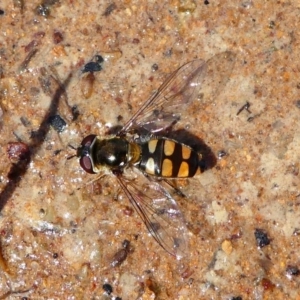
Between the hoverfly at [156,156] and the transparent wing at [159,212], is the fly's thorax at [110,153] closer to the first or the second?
the hoverfly at [156,156]

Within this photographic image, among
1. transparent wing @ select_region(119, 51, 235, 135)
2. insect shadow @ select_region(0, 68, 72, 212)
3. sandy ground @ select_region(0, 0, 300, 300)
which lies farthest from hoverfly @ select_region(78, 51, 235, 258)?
insect shadow @ select_region(0, 68, 72, 212)

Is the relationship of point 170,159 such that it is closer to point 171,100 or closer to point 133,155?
point 133,155

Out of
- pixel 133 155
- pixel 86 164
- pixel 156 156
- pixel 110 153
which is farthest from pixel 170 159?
pixel 86 164

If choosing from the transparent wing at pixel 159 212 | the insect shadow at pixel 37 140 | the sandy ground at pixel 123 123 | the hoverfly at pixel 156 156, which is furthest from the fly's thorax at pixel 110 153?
the insect shadow at pixel 37 140

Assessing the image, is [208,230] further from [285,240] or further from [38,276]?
[38,276]

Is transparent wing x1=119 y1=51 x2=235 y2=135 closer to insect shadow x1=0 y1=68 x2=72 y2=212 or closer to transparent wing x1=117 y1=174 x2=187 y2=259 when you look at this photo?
transparent wing x1=117 y1=174 x2=187 y2=259

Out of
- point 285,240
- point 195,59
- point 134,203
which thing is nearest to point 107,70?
point 195,59

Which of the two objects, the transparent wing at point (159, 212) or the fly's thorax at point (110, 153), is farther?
the fly's thorax at point (110, 153)

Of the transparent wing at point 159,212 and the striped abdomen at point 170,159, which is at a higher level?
the striped abdomen at point 170,159
